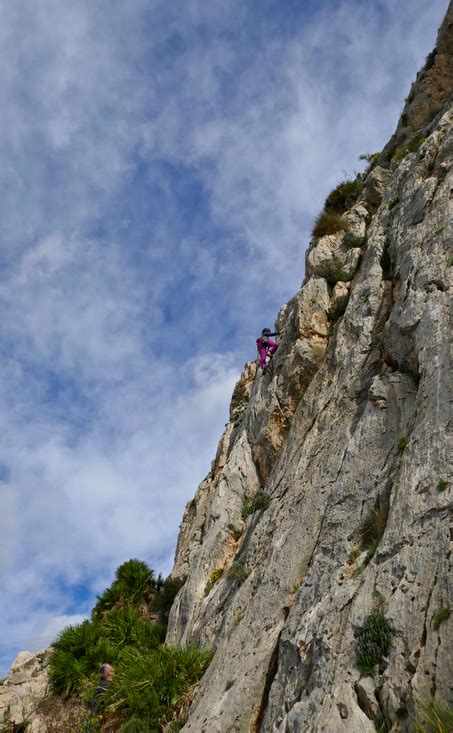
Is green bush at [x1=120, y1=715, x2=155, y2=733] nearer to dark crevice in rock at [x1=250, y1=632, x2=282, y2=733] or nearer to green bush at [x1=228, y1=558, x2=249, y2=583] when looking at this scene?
green bush at [x1=228, y1=558, x2=249, y2=583]

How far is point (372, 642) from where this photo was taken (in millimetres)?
6840

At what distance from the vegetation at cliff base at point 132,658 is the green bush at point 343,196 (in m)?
16.5

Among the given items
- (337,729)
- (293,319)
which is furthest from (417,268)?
(337,729)

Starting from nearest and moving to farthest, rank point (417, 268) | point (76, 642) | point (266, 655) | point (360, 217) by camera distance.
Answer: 1. point (266, 655)
2. point (417, 268)
3. point (76, 642)
4. point (360, 217)

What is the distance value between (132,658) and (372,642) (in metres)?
8.41

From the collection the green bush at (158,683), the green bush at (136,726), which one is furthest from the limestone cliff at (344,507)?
the green bush at (136,726)

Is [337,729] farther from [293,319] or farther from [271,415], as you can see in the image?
[293,319]

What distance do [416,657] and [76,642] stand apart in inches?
539

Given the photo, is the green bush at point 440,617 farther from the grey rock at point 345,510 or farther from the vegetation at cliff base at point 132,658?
the vegetation at cliff base at point 132,658

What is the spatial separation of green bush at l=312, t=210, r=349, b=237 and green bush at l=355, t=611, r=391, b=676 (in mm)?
15500

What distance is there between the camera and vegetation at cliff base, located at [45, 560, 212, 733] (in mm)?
11539

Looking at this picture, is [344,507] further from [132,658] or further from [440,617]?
[132,658]

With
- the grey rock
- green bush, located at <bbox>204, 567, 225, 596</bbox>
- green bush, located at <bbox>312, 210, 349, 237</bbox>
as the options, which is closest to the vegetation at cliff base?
the grey rock

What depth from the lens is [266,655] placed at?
909 cm
